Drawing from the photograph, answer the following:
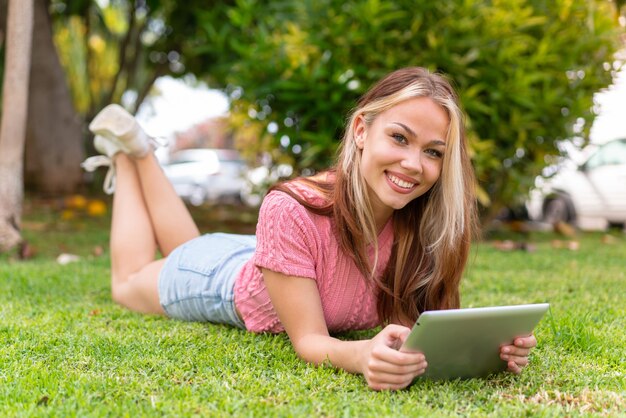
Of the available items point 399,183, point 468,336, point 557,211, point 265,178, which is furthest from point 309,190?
point 557,211

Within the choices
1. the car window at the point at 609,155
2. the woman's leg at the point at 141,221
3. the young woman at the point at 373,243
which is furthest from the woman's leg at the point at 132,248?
the car window at the point at 609,155

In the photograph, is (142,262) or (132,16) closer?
(142,262)

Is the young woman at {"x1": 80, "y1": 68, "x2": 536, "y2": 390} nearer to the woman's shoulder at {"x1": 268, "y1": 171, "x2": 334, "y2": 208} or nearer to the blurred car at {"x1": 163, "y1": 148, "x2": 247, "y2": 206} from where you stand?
the woman's shoulder at {"x1": 268, "y1": 171, "x2": 334, "y2": 208}

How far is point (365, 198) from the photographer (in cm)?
247

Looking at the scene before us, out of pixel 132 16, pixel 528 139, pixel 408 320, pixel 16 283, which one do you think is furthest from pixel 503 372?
pixel 132 16

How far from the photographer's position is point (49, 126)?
27.6 feet

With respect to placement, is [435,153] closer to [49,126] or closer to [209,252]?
[209,252]

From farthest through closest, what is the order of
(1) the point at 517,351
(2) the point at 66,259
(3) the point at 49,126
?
(3) the point at 49,126, (2) the point at 66,259, (1) the point at 517,351

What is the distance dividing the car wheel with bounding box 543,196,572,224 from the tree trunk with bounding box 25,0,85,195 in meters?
6.60

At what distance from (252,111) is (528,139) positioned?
2593mm

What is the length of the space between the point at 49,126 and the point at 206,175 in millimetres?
10660

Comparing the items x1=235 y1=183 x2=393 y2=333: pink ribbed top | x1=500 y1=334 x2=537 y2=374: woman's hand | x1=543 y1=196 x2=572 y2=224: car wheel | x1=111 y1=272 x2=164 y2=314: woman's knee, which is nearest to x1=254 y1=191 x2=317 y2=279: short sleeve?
x1=235 y1=183 x2=393 y2=333: pink ribbed top

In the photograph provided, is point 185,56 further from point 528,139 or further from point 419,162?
point 419,162

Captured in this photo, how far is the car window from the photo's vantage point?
9734 mm
